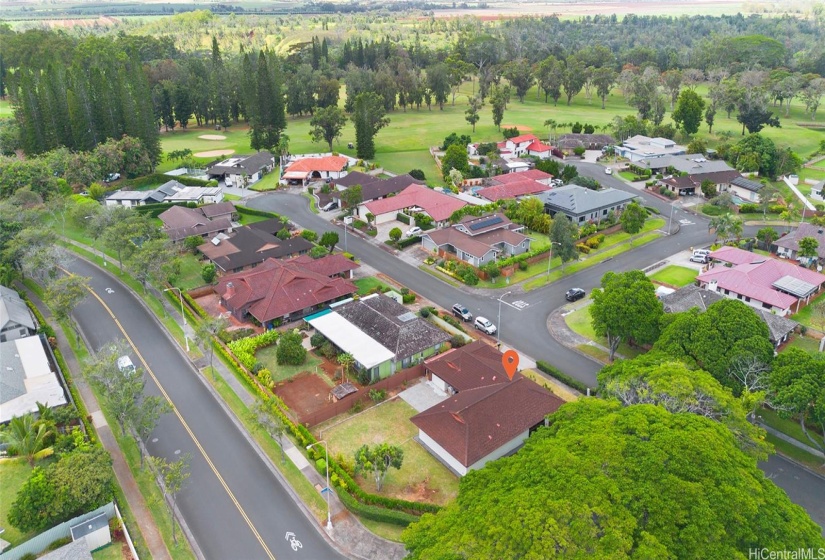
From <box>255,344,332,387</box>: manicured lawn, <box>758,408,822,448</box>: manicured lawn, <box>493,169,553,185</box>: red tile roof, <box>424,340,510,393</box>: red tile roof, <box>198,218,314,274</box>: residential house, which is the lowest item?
<box>758,408,822,448</box>: manicured lawn

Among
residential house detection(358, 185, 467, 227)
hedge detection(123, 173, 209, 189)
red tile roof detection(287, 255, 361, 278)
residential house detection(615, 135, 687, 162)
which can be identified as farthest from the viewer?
residential house detection(615, 135, 687, 162)

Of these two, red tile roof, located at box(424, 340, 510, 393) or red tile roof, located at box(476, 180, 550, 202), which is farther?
red tile roof, located at box(476, 180, 550, 202)

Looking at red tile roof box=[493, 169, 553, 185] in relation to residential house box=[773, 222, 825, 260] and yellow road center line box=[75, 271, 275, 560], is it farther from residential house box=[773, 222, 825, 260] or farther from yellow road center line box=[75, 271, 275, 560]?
yellow road center line box=[75, 271, 275, 560]

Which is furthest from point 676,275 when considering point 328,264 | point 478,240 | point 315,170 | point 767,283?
point 315,170

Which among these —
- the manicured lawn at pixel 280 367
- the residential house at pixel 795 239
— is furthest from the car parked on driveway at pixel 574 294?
the residential house at pixel 795 239

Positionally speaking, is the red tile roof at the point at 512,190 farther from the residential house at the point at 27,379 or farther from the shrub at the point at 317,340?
the residential house at the point at 27,379

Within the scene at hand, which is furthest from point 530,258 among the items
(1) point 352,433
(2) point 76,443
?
(2) point 76,443

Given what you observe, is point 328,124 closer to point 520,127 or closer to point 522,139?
point 522,139

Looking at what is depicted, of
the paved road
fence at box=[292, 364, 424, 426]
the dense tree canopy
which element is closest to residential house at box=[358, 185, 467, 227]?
fence at box=[292, 364, 424, 426]
